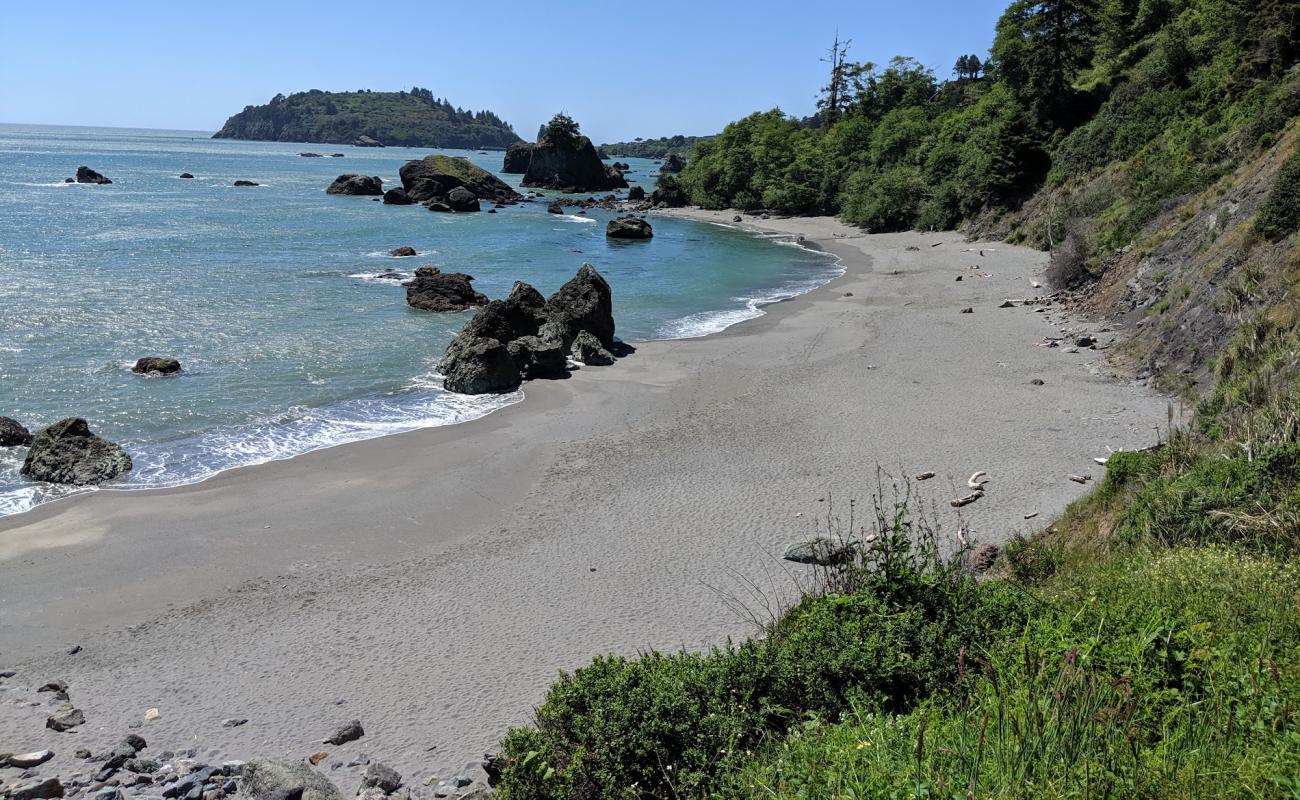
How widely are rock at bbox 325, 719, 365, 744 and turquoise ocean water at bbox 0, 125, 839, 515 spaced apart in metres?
9.58

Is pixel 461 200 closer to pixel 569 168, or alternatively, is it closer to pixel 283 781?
pixel 569 168

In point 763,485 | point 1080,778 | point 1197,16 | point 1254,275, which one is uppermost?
point 1197,16

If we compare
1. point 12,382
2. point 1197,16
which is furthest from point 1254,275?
point 1197,16

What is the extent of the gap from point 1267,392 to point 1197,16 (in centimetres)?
4092

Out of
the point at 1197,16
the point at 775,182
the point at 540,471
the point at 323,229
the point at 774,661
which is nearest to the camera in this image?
the point at 774,661

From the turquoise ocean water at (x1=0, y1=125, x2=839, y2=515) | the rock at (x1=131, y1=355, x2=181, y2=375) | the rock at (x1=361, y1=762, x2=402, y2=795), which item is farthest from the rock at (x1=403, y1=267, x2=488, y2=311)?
the rock at (x1=361, y1=762, x2=402, y2=795)

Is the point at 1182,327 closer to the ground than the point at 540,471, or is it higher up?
higher up

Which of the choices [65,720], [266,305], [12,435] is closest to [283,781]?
[65,720]

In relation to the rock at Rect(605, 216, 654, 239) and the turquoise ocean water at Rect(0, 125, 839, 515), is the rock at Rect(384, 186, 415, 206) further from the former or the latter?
the rock at Rect(605, 216, 654, 239)

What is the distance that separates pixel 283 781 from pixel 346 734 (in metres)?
1.05

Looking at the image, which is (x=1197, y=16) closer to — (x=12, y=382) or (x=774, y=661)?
(x=774, y=661)

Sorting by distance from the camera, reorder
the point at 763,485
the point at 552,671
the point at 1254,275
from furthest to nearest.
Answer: the point at 1254,275, the point at 763,485, the point at 552,671

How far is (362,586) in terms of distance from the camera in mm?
12273

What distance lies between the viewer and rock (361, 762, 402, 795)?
813 cm
